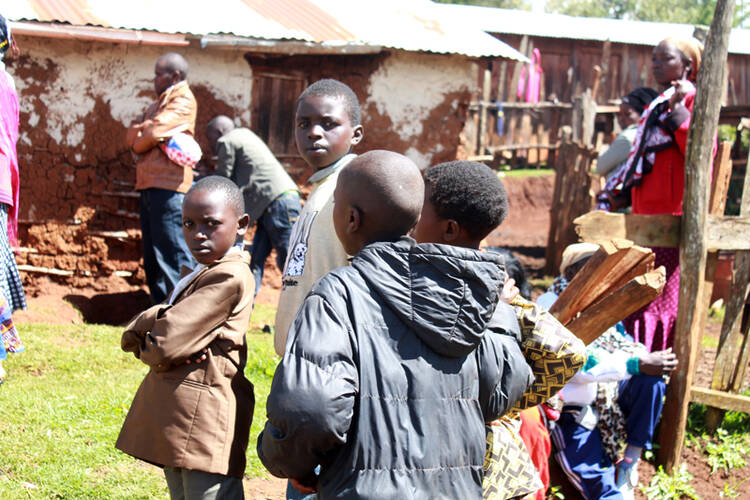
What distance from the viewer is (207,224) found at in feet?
9.44

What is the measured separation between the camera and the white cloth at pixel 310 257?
106 inches

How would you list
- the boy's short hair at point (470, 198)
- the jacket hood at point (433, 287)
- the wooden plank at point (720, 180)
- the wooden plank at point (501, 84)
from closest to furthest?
the jacket hood at point (433, 287)
the boy's short hair at point (470, 198)
the wooden plank at point (720, 180)
the wooden plank at point (501, 84)

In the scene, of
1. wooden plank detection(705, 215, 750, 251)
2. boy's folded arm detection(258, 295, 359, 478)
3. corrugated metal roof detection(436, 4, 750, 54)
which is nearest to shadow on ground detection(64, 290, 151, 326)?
wooden plank detection(705, 215, 750, 251)

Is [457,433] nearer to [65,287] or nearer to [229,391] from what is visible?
[229,391]

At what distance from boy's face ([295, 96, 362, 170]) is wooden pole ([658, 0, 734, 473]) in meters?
2.24

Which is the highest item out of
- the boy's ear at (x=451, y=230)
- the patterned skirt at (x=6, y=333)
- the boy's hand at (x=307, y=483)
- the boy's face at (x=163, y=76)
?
the boy's face at (x=163, y=76)

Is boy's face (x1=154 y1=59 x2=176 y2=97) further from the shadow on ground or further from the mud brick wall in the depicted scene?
the shadow on ground

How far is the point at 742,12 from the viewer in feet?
108

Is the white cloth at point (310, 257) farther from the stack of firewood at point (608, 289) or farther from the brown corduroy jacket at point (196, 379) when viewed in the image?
the stack of firewood at point (608, 289)

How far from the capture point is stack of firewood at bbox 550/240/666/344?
11.4 ft

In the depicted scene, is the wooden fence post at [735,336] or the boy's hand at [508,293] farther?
the wooden fence post at [735,336]

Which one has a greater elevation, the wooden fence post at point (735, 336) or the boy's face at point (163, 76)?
the boy's face at point (163, 76)

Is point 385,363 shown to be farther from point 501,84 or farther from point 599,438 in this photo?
point 501,84

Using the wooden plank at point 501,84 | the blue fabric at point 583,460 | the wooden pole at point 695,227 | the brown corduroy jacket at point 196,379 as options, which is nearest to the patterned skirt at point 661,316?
the wooden pole at point 695,227
